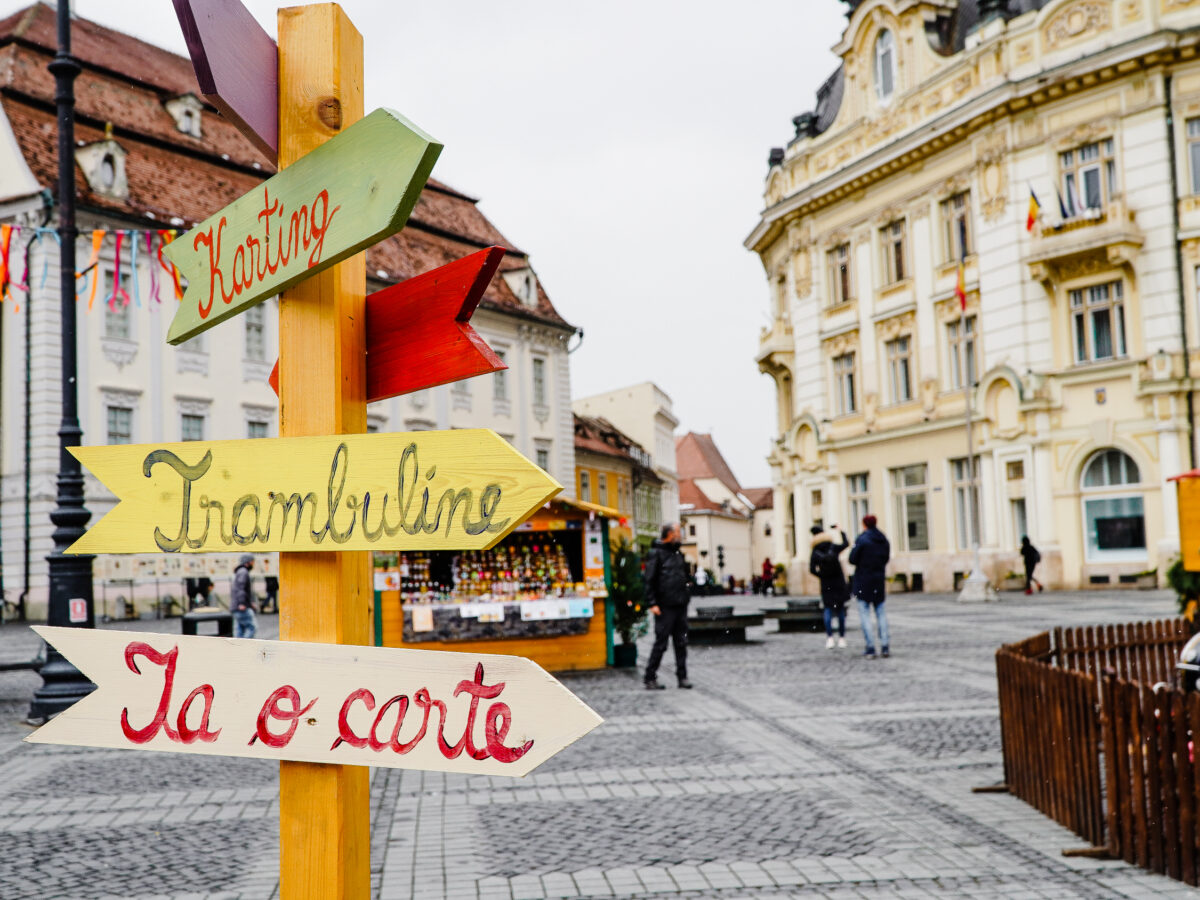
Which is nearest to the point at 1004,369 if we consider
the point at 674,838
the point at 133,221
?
the point at 133,221

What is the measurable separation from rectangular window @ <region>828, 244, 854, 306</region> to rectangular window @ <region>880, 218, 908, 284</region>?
1.70m

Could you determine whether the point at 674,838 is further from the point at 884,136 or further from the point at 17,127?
the point at 884,136

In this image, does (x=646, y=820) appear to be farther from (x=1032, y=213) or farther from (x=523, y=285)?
(x=523, y=285)

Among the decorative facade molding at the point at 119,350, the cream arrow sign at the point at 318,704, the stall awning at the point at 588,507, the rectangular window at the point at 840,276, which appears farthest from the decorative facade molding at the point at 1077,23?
the cream arrow sign at the point at 318,704

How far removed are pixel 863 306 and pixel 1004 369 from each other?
22.8 feet

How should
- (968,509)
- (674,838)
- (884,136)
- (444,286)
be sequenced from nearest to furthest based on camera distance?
(444,286) < (674,838) < (968,509) < (884,136)

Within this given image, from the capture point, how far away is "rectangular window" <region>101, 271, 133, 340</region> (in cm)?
3203

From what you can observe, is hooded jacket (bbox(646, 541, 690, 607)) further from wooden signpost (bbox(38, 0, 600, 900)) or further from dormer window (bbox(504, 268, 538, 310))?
dormer window (bbox(504, 268, 538, 310))

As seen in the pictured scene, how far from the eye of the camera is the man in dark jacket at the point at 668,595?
42.6 feet

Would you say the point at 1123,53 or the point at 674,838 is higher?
the point at 1123,53

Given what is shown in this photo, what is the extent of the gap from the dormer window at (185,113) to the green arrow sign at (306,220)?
3769cm

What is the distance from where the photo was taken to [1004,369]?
3164 cm

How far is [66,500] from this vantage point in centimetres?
1135

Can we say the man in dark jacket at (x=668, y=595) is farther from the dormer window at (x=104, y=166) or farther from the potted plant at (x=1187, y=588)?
the dormer window at (x=104, y=166)
